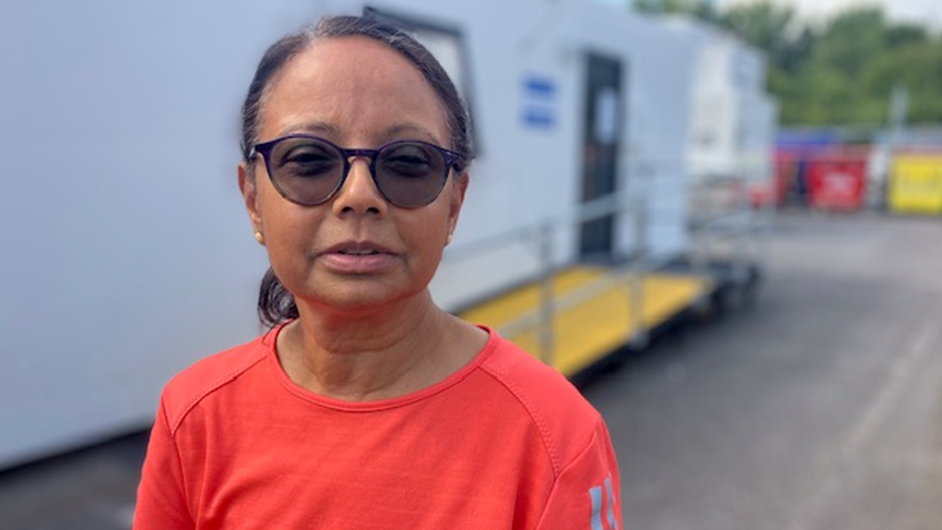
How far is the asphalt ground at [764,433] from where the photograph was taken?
369 centimetres

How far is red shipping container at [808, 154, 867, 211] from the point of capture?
63.1 ft

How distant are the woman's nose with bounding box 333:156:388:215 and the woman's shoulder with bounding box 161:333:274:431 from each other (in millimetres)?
293

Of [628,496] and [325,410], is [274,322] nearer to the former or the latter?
[325,410]

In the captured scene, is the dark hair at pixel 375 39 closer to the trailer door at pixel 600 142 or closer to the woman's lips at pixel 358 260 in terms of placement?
the woman's lips at pixel 358 260

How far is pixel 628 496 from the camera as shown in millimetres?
3947

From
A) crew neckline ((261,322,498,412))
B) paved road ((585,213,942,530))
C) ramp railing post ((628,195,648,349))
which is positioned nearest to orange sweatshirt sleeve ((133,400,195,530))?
crew neckline ((261,322,498,412))

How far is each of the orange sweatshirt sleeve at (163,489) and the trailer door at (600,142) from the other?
20.8 feet

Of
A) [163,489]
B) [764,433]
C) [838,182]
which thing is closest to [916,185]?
[838,182]

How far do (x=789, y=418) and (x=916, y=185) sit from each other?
16.3m

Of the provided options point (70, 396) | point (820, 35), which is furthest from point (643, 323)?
point (820, 35)

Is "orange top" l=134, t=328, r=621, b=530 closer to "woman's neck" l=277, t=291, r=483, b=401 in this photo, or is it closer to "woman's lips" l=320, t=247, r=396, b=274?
"woman's neck" l=277, t=291, r=483, b=401

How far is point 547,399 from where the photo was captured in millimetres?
1063

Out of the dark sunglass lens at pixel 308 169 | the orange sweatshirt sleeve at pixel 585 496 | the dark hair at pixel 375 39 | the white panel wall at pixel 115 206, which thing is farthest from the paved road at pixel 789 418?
the dark sunglass lens at pixel 308 169

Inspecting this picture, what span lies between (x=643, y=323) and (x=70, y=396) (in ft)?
12.3
